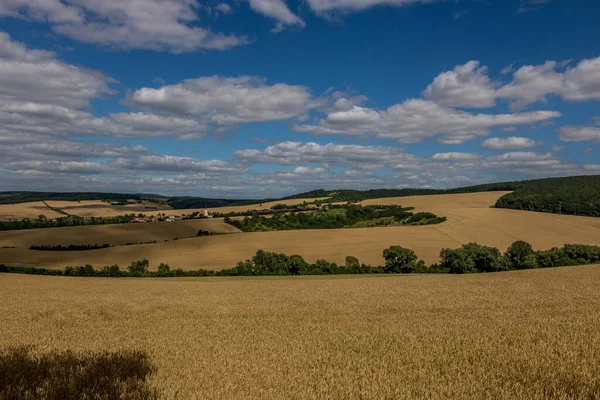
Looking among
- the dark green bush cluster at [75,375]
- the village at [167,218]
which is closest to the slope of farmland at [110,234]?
the village at [167,218]

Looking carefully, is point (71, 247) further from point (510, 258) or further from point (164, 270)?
point (510, 258)

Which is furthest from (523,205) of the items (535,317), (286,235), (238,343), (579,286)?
(238,343)

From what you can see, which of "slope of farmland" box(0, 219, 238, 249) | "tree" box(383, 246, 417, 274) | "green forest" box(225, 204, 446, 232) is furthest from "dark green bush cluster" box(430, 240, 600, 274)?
"slope of farmland" box(0, 219, 238, 249)

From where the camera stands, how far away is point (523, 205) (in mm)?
116562

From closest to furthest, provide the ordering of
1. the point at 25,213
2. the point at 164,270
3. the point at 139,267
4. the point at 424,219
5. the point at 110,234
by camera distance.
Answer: the point at 164,270 → the point at 139,267 → the point at 110,234 → the point at 424,219 → the point at 25,213

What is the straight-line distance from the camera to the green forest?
108 metres

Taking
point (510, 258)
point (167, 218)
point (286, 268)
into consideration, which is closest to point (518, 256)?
point (510, 258)

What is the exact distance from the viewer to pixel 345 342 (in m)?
11.7

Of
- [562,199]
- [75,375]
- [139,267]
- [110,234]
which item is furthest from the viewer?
[562,199]

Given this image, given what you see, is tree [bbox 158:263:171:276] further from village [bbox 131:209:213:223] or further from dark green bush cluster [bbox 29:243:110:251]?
village [bbox 131:209:213:223]

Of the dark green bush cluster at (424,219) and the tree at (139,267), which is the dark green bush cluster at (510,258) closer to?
the dark green bush cluster at (424,219)

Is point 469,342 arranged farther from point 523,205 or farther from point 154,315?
point 523,205

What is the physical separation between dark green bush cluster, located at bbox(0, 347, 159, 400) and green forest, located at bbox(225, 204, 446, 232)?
315 feet

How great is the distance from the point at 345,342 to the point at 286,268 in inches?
1982
